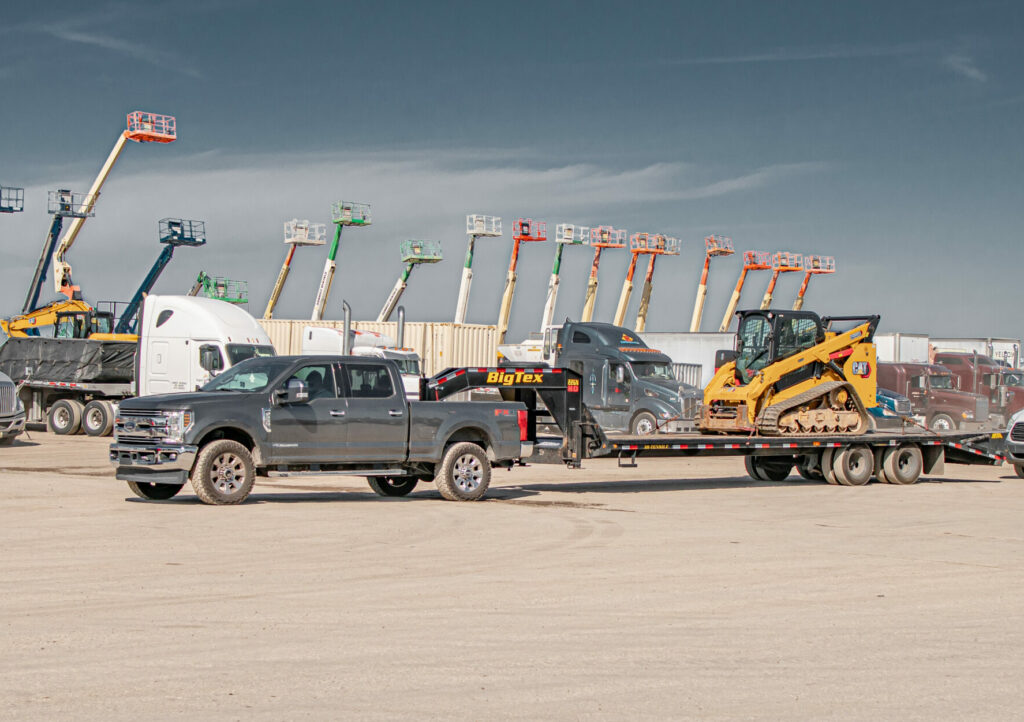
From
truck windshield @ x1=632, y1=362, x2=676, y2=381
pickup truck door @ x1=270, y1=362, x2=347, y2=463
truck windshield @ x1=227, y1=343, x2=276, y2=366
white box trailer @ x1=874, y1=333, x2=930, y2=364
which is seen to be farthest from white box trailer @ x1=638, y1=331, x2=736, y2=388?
pickup truck door @ x1=270, y1=362, x2=347, y2=463

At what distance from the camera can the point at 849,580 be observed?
1009cm

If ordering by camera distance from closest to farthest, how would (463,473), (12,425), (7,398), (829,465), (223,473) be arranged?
(223,473) < (463,473) < (829,465) < (12,425) < (7,398)

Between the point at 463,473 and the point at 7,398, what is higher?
the point at 7,398

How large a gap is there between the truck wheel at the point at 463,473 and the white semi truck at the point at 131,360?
12.2 metres

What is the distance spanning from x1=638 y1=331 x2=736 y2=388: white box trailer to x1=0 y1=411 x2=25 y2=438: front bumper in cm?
2387

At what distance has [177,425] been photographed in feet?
46.8

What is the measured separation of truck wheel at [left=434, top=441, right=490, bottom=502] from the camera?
15891mm

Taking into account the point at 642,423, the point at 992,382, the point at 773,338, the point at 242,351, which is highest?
the point at 773,338

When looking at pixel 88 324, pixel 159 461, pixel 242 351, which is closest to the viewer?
pixel 159 461

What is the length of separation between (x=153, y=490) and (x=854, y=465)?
12.0 metres

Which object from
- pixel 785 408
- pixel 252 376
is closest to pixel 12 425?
pixel 252 376

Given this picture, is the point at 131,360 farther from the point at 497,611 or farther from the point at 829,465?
the point at 497,611

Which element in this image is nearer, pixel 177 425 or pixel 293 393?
pixel 177 425

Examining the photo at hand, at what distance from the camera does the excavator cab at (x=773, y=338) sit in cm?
2100
